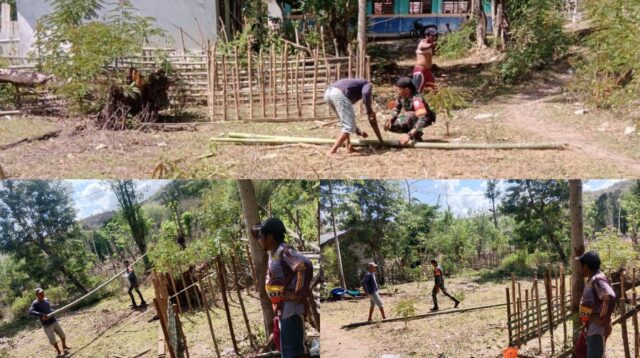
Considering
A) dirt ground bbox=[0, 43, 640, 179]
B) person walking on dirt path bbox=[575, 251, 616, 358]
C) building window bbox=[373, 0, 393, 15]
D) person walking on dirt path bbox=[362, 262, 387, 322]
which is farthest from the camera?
building window bbox=[373, 0, 393, 15]

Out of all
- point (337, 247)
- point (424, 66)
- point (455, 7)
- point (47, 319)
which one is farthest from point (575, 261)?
point (455, 7)

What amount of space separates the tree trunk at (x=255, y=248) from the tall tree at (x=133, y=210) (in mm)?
692

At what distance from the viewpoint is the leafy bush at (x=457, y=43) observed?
1678 cm

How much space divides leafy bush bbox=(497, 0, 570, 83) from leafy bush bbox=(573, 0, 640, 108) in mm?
2326

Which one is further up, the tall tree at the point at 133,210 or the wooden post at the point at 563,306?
the tall tree at the point at 133,210

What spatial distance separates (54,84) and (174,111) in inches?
72.0

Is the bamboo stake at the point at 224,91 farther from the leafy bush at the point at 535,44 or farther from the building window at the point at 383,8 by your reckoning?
the building window at the point at 383,8

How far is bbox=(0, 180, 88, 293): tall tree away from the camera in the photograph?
4070 millimetres

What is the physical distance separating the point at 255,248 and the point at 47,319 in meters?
1.45

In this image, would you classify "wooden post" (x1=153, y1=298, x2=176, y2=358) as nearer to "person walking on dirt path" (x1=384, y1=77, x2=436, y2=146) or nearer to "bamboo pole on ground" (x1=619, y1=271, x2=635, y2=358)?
"bamboo pole on ground" (x1=619, y1=271, x2=635, y2=358)

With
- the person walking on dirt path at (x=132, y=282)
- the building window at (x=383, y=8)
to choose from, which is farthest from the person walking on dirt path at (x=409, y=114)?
the building window at (x=383, y=8)

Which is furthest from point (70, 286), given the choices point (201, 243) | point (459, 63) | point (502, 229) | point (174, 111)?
point (459, 63)

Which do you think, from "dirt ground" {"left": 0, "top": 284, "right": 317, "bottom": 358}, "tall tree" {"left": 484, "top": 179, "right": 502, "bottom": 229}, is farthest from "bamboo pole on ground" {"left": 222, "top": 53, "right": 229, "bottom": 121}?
"tall tree" {"left": 484, "top": 179, "right": 502, "bottom": 229}

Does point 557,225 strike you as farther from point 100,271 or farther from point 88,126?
point 88,126
